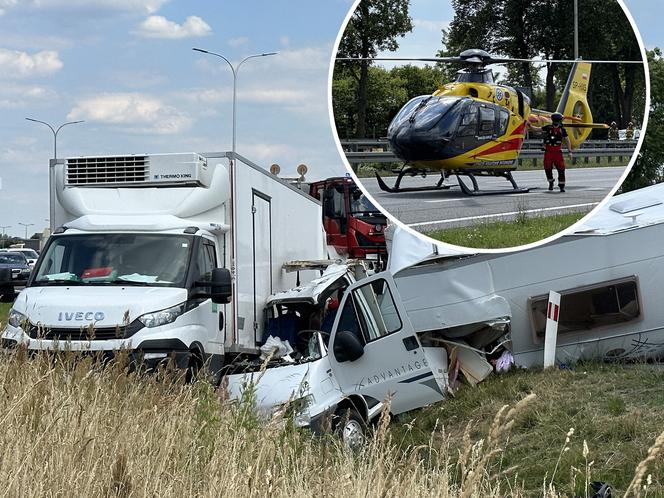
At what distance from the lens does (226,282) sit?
11.1 meters

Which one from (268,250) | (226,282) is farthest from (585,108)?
(268,250)

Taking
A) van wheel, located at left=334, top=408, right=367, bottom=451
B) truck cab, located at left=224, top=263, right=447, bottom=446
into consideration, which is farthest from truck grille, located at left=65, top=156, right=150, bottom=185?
van wheel, located at left=334, top=408, right=367, bottom=451

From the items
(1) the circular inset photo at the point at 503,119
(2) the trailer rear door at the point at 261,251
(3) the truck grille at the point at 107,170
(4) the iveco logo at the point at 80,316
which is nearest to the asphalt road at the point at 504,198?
(1) the circular inset photo at the point at 503,119

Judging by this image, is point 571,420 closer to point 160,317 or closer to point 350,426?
point 350,426

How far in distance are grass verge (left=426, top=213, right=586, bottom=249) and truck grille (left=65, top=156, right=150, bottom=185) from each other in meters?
9.79

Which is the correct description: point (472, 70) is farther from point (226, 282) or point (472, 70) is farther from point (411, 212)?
point (226, 282)

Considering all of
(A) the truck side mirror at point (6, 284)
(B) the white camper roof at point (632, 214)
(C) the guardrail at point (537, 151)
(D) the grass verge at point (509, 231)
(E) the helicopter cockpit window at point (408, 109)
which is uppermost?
(E) the helicopter cockpit window at point (408, 109)

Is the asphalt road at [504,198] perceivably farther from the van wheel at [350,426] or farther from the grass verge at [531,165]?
the van wheel at [350,426]

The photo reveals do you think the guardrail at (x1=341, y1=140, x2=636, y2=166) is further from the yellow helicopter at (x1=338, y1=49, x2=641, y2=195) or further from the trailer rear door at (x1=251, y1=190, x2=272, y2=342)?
the trailer rear door at (x1=251, y1=190, x2=272, y2=342)

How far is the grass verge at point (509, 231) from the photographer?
113 inches

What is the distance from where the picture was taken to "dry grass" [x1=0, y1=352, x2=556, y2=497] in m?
3.77

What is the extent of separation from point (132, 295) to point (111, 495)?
269 inches

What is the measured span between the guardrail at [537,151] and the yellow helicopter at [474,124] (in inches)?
0.9

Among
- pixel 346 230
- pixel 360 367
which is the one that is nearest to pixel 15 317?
pixel 360 367
